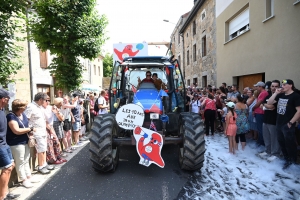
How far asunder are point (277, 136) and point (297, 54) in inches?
98.4

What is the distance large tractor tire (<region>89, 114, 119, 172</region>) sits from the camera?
3758 millimetres

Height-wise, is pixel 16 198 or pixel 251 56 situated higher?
pixel 251 56

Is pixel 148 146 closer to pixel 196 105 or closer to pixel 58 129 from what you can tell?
pixel 58 129

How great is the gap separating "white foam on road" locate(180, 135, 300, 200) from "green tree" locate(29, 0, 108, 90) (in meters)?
6.21

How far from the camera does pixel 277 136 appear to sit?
445 centimetres

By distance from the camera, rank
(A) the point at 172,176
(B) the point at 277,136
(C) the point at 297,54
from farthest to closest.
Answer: (C) the point at 297,54 < (B) the point at 277,136 < (A) the point at 172,176

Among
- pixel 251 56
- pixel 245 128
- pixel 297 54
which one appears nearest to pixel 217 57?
pixel 251 56

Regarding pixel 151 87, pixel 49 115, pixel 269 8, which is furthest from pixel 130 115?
pixel 269 8

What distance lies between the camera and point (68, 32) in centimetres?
800

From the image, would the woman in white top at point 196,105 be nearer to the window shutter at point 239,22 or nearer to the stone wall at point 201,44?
the window shutter at point 239,22

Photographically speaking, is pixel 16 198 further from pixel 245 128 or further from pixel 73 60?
pixel 73 60

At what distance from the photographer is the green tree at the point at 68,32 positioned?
309 inches

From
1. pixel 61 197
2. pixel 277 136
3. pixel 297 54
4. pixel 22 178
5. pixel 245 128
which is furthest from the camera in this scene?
pixel 297 54

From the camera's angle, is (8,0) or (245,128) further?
(245,128)
